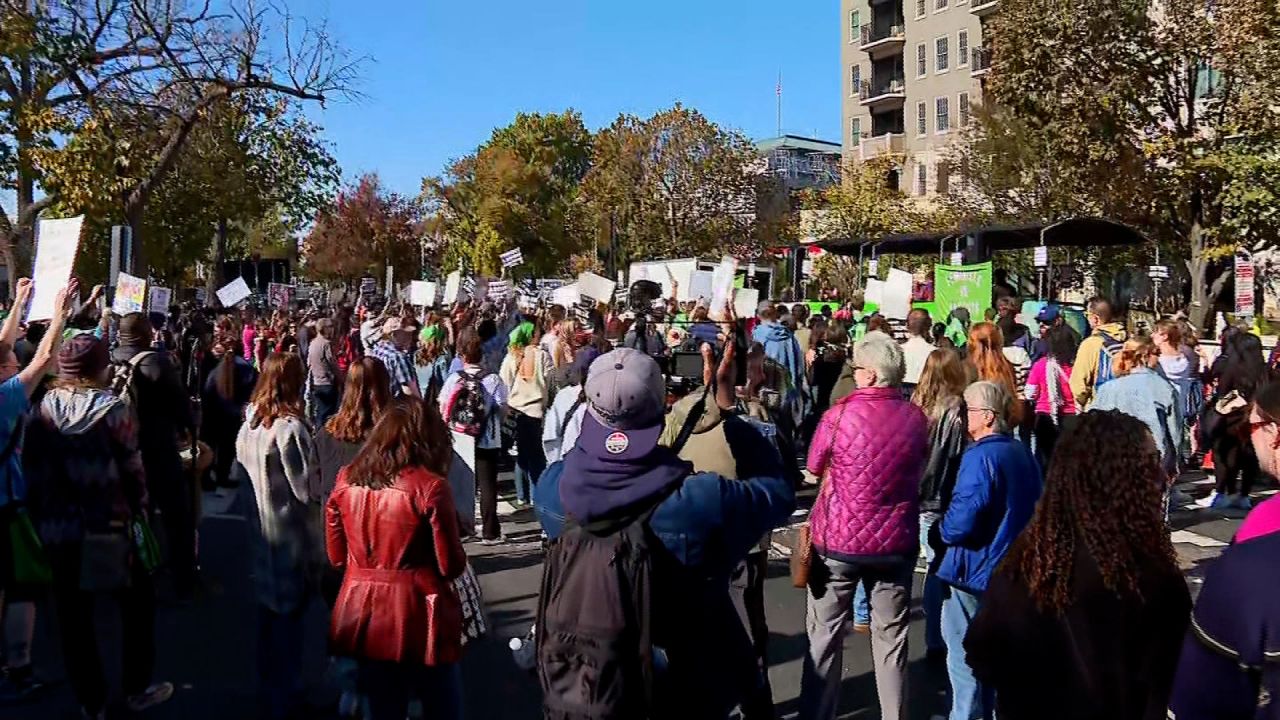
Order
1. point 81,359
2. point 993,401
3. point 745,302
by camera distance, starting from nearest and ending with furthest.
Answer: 1. point 993,401
2. point 81,359
3. point 745,302

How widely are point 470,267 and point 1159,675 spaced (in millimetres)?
53099

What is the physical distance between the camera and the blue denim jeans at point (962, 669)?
14.8 ft

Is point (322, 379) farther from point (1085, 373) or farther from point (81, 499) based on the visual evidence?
point (1085, 373)

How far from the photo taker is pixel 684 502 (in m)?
2.81

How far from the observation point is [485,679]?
5.46 meters

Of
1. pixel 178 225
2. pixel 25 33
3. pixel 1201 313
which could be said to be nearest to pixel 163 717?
pixel 25 33

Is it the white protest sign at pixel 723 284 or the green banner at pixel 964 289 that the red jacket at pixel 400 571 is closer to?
the white protest sign at pixel 723 284

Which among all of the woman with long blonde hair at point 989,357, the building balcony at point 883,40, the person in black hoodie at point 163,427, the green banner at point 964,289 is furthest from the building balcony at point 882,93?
the person in black hoodie at point 163,427

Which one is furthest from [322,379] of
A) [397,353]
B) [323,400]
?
[397,353]

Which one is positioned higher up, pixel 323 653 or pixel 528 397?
pixel 528 397

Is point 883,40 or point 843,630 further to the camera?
point 883,40

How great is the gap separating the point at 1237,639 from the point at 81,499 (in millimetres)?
4334

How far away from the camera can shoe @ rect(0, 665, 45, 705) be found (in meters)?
5.09

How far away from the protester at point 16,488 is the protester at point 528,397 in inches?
165
